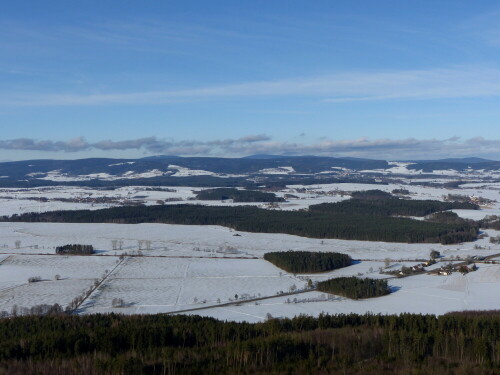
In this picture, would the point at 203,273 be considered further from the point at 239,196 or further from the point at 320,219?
the point at 239,196

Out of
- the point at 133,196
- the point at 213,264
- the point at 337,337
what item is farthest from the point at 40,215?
the point at 337,337

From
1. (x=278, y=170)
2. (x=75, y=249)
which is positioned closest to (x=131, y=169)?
(x=278, y=170)

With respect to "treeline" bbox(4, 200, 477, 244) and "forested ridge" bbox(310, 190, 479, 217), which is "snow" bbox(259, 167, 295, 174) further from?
"treeline" bbox(4, 200, 477, 244)

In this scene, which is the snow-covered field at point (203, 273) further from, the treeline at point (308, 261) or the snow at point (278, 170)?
the snow at point (278, 170)

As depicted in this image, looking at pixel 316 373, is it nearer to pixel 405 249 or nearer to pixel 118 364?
pixel 118 364

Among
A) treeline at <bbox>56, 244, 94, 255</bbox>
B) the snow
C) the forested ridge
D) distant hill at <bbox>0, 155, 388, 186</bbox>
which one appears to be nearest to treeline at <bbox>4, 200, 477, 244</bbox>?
the forested ridge

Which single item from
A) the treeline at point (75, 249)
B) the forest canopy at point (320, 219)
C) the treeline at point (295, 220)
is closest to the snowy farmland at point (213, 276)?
the treeline at point (75, 249)

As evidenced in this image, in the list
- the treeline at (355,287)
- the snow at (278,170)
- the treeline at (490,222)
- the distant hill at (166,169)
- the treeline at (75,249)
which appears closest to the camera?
the treeline at (355,287)

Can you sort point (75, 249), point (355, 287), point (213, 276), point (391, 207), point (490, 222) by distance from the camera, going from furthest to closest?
Result: point (391, 207) < point (490, 222) < point (75, 249) < point (213, 276) < point (355, 287)
